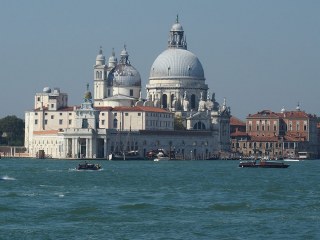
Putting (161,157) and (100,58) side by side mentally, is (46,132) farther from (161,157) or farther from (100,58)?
(100,58)

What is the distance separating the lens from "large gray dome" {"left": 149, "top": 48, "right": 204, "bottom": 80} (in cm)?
14288

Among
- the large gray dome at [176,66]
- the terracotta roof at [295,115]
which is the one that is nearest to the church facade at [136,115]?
the large gray dome at [176,66]

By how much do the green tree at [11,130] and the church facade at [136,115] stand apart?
748cm

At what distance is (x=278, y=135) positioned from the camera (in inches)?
6102

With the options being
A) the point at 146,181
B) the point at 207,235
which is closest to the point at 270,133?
the point at 146,181

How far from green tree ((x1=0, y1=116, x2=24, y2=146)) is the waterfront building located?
2248cm

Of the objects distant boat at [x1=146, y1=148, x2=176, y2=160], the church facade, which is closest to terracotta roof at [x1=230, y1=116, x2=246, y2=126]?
the church facade

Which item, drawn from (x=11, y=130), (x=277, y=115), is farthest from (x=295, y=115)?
(x=11, y=130)

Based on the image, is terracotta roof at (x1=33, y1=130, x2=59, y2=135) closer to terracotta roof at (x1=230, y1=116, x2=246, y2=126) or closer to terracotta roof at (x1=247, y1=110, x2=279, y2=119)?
terracotta roof at (x1=247, y1=110, x2=279, y2=119)

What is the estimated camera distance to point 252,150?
497 feet

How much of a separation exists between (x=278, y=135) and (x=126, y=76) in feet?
70.5

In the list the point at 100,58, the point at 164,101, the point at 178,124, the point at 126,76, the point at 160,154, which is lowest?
the point at 160,154

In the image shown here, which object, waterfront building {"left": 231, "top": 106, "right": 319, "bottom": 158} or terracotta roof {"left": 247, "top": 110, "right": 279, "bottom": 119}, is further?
terracotta roof {"left": 247, "top": 110, "right": 279, "bottom": 119}

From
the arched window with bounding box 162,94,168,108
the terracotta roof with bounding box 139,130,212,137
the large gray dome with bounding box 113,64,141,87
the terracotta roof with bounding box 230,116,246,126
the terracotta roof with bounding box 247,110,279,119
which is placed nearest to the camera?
the terracotta roof with bounding box 139,130,212,137
